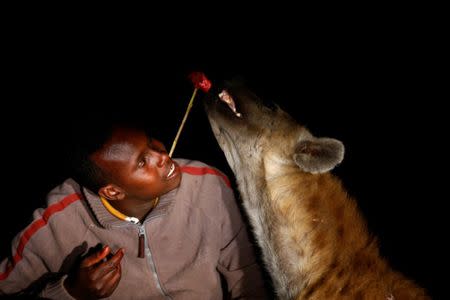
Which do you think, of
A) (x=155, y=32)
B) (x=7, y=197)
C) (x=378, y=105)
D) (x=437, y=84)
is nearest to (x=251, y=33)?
(x=155, y=32)

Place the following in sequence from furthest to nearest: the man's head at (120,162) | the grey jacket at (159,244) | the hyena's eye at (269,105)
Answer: the hyena's eye at (269,105) < the grey jacket at (159,244) < the man's head at (120,162)

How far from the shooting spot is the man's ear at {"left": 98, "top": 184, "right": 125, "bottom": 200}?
1.04 metres

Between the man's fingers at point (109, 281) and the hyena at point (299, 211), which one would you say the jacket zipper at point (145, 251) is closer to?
the man's fingers at point (109, 281)

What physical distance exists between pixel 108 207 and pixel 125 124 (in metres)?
0.35

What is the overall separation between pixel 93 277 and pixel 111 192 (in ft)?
0.95

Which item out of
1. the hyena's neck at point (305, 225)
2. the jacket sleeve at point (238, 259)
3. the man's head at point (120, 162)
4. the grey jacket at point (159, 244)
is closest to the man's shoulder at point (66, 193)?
the grey jacket at point (159, 244)

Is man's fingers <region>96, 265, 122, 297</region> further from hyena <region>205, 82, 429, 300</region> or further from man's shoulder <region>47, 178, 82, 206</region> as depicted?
hyena <region>205, 82, 429, 300</region>

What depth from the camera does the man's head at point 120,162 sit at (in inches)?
38.3

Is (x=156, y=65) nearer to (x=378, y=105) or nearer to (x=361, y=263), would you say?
(x=378, y=105)

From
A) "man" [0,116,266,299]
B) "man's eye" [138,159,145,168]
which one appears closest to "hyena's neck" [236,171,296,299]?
"man" [0,116,266,299]

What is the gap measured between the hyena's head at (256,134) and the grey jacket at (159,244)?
166 millimetres

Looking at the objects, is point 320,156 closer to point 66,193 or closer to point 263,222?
point 263,222

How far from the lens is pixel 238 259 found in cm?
128

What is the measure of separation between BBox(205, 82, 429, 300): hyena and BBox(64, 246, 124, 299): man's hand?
1.80 ft
